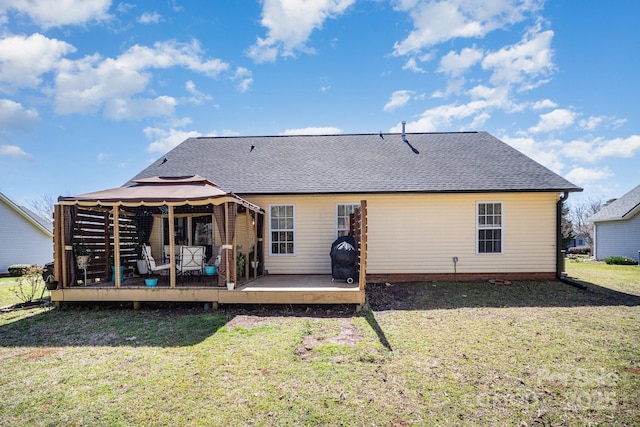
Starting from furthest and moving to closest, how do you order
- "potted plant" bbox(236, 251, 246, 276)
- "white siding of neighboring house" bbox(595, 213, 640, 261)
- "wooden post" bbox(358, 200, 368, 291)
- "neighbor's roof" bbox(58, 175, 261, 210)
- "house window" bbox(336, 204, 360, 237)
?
"white siding of neighboring house" bbox(595, 213, 640, 261), "house window" bbox(336, 204, 360, 237), "potted plant" bbox(236, 251, 246, 276), "neighbor's roof" bbox(58, 175, 261, 210), "wooden post" bbox(358, 200, 368, 291)

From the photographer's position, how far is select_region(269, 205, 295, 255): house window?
1034 cm

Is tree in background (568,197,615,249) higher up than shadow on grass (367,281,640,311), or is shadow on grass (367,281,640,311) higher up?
tree in background (568,197,615,249)

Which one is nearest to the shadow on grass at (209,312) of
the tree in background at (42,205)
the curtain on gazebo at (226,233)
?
the curtain on gazebo at (226,233)

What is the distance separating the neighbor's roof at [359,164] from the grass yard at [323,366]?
405 cm

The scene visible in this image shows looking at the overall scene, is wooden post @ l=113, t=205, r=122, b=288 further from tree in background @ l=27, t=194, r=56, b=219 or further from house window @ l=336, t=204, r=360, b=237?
tree in background @ l=27, t=194, r=56, b=219

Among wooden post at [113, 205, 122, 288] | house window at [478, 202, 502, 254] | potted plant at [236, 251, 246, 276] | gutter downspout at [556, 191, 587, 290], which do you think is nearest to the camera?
wooden post at [113, 205, 122, 288]

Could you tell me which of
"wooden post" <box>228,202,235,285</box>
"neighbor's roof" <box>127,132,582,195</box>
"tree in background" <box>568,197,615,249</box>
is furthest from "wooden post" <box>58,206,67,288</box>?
"tree in background" <box>568,197,615,249</box>

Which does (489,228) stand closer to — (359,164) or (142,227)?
(359,164)

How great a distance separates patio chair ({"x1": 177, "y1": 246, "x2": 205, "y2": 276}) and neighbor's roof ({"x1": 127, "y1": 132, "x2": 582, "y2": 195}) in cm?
256

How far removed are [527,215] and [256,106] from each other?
1094 cm

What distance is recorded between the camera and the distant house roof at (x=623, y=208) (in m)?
18.6

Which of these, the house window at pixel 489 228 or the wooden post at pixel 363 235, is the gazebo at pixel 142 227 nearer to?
the wooden post at pixel 363 235

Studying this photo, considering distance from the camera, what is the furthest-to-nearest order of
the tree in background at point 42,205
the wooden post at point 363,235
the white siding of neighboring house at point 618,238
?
1. the tree in background at point 42,205
2. the white siding of neighboring house at point 618,238
3. the wooden post at point 363,235

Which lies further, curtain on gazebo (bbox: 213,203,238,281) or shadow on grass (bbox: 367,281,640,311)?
shadow on grass (bbox: 367,281,640,311)
